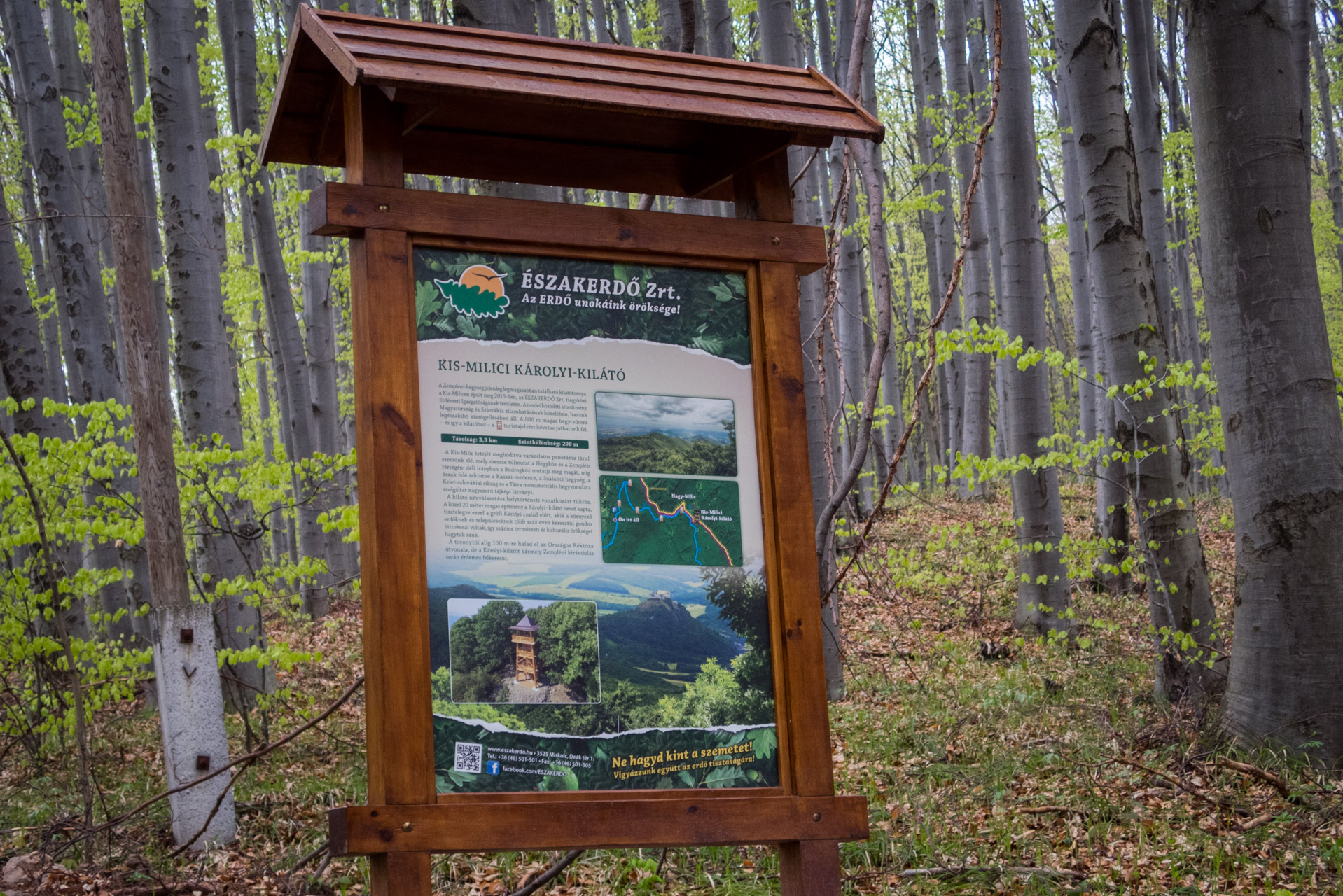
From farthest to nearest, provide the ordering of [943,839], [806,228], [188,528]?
[188,528]
[943,839]
[806,228]

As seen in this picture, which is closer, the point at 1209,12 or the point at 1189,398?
the point at 1209,12

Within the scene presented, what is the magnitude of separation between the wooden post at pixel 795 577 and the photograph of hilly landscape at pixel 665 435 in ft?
0.51

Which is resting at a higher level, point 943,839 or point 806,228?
point 806,228

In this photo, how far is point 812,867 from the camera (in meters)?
2.94

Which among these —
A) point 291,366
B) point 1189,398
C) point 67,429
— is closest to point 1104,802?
point 67,429

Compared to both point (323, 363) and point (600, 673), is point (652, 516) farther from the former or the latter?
point (323, 363)

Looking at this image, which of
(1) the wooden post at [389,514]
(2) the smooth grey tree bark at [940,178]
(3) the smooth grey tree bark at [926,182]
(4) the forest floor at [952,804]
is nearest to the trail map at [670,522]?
(1) the wooden post at [389,514]

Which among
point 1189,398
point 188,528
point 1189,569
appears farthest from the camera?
point 1189,398

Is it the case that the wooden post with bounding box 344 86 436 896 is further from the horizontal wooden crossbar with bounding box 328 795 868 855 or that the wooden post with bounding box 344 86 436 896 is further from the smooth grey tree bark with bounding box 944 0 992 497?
the smooth grey tree bark with bounding box 944 0 992 497

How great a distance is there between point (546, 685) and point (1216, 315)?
4.70 metres

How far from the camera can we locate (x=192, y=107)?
7.86 metres

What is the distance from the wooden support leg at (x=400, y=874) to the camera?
103 inches

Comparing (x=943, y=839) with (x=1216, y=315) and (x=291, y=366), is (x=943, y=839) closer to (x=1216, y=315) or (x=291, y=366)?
A: (x=1216, y=315)

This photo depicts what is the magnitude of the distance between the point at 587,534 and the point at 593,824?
786mm
